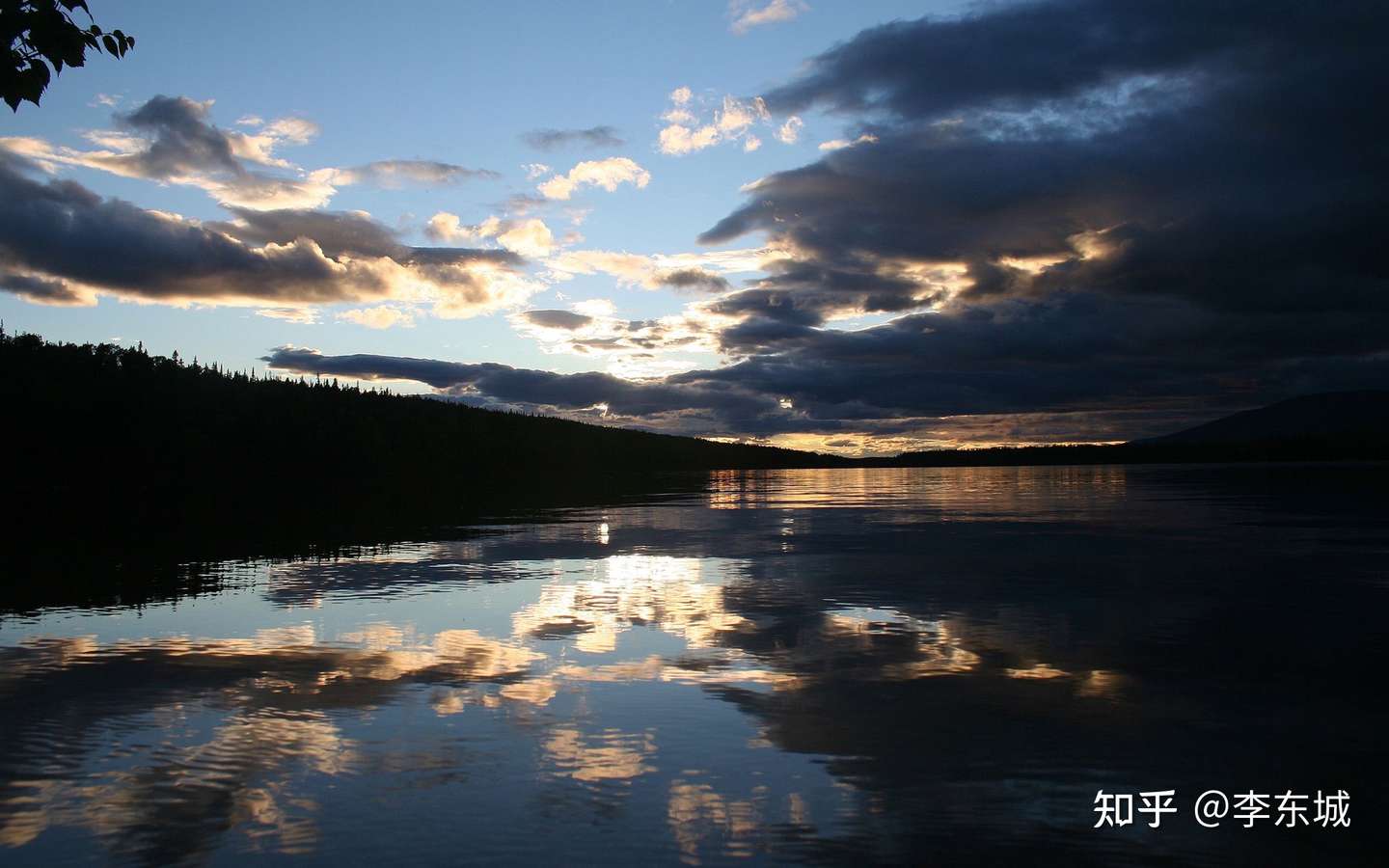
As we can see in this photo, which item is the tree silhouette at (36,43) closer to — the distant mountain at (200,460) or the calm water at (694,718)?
the calm water at (694,718)

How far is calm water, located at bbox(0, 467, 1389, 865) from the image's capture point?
803 centimetres

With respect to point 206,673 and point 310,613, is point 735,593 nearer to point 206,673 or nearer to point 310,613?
point 310,613

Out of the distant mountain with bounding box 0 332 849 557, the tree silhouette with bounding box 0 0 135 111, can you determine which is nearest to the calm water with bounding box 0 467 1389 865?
the tree silhouette with bounding box 0 0 135 111

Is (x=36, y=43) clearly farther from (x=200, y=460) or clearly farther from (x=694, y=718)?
(x=200, y=460)

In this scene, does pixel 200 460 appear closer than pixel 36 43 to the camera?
No

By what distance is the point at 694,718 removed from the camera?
1159cm

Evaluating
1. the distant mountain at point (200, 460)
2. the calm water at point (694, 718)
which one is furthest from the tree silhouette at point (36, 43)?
the distant mountain at point (200, 460)

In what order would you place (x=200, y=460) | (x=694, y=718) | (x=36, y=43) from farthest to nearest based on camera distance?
(x=200, y=460)
(x=694, y=718)
(x=36, y=43)

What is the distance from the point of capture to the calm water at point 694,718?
8031 millimetres

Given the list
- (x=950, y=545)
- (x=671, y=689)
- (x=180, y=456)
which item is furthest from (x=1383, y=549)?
(x=180, y=456)

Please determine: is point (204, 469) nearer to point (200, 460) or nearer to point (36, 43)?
point (200, 460)

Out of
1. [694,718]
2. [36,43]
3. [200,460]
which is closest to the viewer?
[36,43]

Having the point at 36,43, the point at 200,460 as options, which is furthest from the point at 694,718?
the point at 200,460

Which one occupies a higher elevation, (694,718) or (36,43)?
(36,43)
